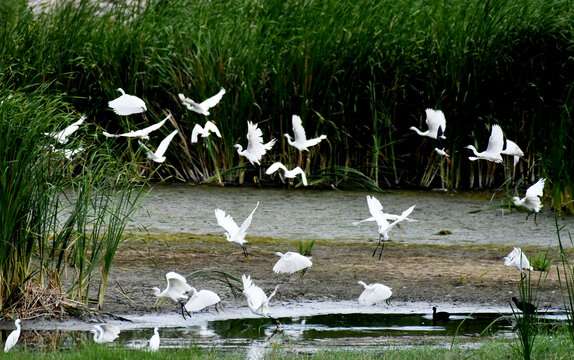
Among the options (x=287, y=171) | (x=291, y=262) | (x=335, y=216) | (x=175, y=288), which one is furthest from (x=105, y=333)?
(x=335, y=216)

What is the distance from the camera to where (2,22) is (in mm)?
10680

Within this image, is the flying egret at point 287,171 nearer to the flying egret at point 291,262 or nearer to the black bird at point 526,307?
the flying egret at point 291,262

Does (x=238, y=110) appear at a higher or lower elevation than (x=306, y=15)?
lower

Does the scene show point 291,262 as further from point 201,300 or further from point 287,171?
point 287,171

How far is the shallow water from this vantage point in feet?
26.1

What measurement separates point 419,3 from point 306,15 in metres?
1.43

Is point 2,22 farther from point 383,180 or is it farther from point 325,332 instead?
point 325,332

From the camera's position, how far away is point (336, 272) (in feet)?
21.6

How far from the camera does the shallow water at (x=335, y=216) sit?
797cm

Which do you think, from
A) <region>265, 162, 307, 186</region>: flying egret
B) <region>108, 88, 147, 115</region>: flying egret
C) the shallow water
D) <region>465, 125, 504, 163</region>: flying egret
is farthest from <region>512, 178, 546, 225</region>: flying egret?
<region>108, 88, 147, 115</region>: flying egret

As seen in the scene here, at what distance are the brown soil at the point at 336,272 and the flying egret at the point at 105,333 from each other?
28.3 inches

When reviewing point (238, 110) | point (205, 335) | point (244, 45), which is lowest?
point (205, 335)

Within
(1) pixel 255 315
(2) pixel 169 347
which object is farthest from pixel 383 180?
(2) pixel 169 347

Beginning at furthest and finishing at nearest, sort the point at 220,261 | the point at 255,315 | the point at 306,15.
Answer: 1. the point at 306,15
2. the point at 220,261
3. the point at 255,315
